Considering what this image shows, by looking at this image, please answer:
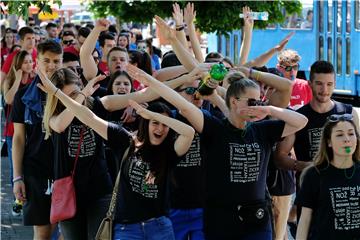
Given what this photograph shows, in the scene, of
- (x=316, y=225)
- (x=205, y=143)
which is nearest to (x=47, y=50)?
(x=205, y=143)

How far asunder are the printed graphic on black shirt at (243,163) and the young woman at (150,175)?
0.31 m

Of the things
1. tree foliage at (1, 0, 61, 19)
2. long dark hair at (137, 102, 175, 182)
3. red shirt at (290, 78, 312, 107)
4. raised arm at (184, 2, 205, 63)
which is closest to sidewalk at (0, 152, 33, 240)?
tree foliage at (1, 0, 61, 19)

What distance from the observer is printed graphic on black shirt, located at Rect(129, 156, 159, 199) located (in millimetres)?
6035

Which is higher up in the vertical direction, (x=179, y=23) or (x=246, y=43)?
(x=179, y=23)

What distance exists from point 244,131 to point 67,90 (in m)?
1.46

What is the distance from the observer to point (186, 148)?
6070mm

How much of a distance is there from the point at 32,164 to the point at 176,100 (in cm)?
195

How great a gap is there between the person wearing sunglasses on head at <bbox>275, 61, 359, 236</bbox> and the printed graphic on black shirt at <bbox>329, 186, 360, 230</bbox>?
1.13 m

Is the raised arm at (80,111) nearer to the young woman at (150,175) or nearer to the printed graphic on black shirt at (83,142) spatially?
the young woman at (150,175)

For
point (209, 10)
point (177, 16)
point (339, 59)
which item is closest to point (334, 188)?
point (177, 16)

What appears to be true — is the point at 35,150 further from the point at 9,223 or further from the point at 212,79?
the point at 9,223

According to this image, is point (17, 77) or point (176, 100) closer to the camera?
point (176, 100)

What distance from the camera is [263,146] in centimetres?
621

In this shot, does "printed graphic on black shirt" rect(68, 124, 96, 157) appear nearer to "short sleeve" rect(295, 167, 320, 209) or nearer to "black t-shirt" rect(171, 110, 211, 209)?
"black t-shirt" rect(171, 110, 211, 209)
